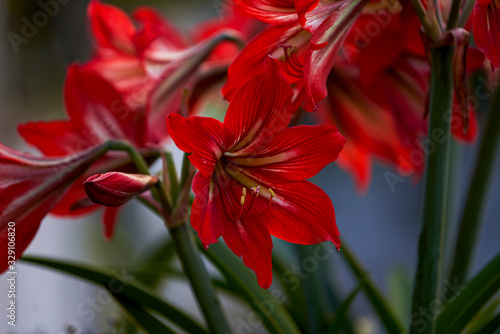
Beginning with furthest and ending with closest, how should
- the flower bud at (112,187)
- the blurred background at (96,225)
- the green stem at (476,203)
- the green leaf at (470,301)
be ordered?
the blurred background at (96,225), the green stem at (476,203), the green leaf at (470,301), the flower bud at (112,187)

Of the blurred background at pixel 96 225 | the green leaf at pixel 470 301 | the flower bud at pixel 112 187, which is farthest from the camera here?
the blurred background at pixel 96 225

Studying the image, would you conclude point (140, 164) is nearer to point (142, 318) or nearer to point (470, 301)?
point (142, 318)

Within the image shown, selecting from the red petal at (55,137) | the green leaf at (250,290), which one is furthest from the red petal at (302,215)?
the red petal at (55,137)

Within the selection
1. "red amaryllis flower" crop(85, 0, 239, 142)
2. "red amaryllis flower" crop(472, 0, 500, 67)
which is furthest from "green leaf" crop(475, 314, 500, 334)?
"red amaryllis flower" crop(85, 0, 239, 142)

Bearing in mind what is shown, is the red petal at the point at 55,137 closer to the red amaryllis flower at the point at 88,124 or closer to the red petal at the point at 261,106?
the red amaryllis flower at the point at 88,124

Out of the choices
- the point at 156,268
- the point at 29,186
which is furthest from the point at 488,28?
the point at 156,268

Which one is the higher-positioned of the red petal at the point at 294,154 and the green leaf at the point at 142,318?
the red petal at the point at 294,154

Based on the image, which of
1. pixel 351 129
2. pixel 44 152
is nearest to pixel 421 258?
pixel 351 129
